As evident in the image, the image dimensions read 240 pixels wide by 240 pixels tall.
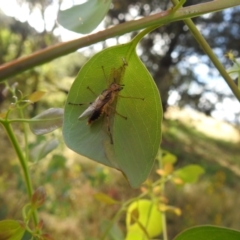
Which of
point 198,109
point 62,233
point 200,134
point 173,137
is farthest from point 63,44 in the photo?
point 200,134

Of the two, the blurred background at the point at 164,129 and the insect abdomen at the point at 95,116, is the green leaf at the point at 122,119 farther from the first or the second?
the blurred background at the point at 164,129

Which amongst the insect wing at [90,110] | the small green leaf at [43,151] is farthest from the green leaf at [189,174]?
the insect wing at [90,110]

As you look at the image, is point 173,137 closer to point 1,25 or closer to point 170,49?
point 170,49

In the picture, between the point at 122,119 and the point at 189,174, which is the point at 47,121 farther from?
the point at 189,174

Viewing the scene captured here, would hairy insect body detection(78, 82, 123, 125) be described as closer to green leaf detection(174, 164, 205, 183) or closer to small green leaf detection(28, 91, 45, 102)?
small green leaf detection(28, 91, 45, 102)

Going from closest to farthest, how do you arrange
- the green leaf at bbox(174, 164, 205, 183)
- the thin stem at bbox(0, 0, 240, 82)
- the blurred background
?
the thin stem at bbox(0, 0, 240, 82) → the green leaf at bbox(174, 164, 205, 183) → the blurred background

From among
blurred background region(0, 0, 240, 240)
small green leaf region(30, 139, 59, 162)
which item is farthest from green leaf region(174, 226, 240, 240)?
blurred background region(0, 0, 240, 240)
